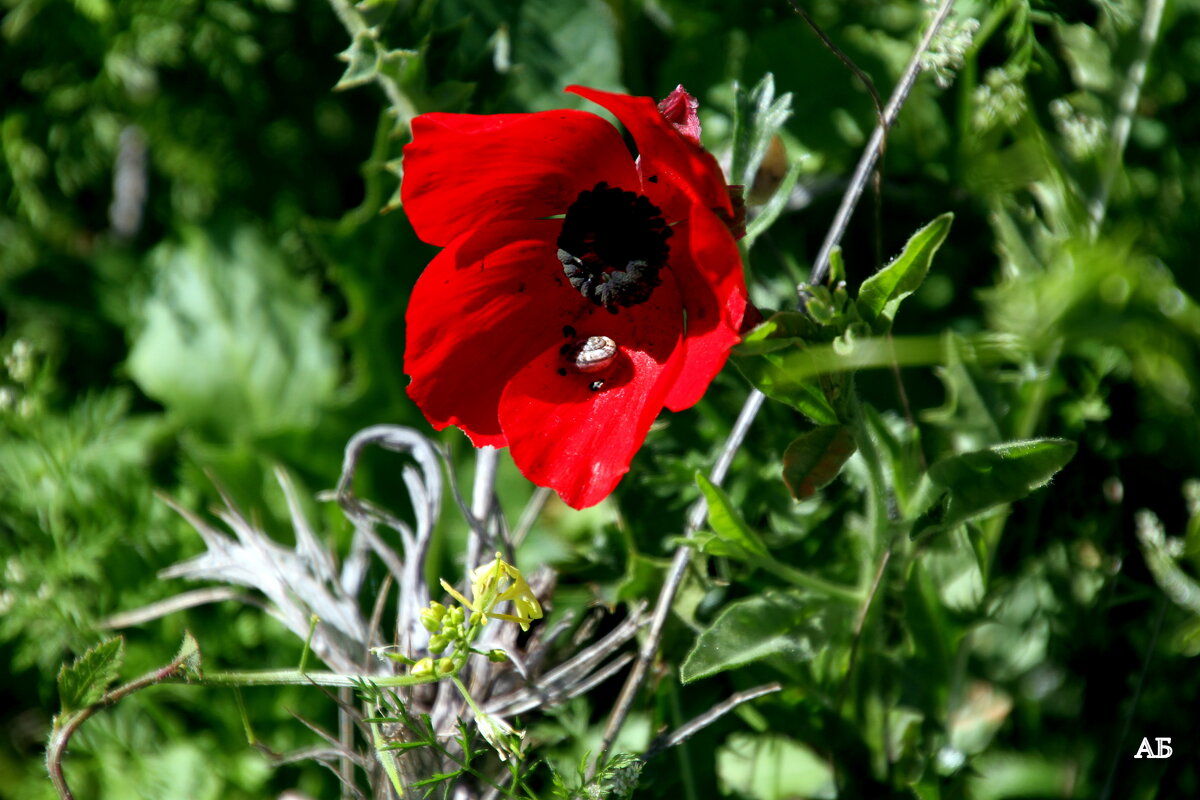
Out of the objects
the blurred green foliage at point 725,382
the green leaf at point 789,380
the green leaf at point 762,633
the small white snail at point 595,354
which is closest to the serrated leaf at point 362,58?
the blurred green foliage at point 725,382

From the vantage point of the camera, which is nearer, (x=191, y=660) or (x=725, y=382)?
(x=191, y=660)

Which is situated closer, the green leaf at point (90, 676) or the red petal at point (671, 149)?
the red petal at point (671, 149)

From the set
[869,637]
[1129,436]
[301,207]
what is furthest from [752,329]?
[301,207]

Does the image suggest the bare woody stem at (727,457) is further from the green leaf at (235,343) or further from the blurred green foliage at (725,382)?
the green leaf at (235,343)

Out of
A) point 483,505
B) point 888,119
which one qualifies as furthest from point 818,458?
point 483,505

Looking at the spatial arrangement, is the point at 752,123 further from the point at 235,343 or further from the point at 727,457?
the point at 235,343

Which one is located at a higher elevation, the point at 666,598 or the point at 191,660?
the point at 191,660
